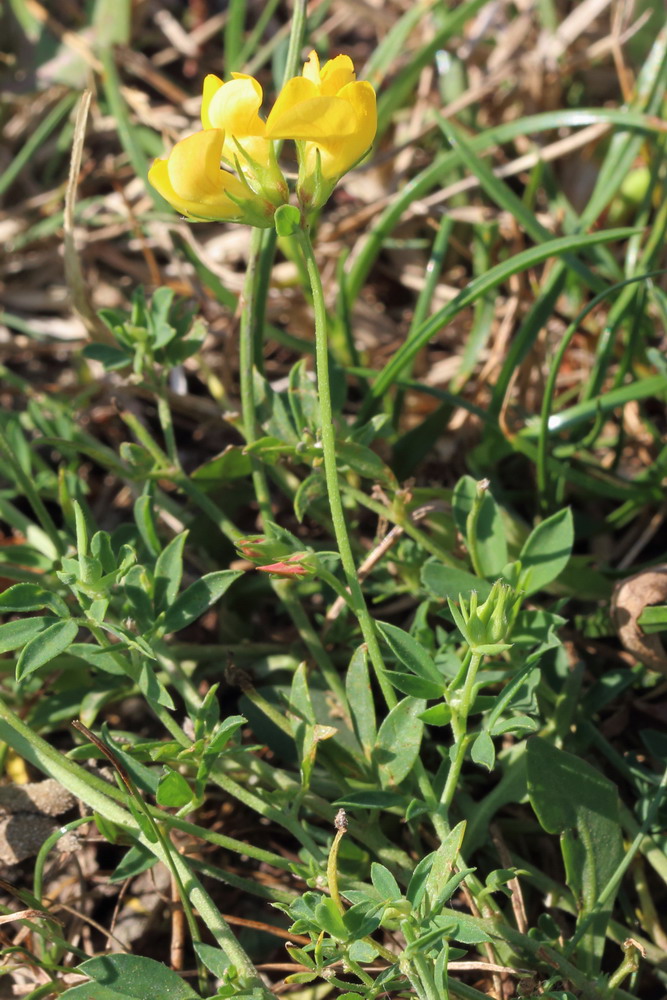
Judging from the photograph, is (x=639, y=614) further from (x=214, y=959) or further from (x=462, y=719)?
(x=214, y=959)

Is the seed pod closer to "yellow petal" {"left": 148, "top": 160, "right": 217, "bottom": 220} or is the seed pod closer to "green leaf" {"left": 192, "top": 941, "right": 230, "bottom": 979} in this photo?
"green leaf" {"left": 192, "top": 941, "right": 230, "bottom": 979}

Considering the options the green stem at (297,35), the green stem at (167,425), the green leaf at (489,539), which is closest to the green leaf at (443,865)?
the green leaf at (489,539)

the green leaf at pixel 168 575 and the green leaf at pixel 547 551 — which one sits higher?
the green leaf at pixel 168 575

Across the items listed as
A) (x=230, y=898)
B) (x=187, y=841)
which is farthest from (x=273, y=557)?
(x=230, y=898)

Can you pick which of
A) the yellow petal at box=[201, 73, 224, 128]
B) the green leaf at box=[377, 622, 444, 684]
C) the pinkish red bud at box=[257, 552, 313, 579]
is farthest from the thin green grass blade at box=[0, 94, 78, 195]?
the green leaf at box=[377, 622, 444, 684]

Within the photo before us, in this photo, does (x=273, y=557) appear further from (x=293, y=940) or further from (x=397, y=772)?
(x=293, y=940)

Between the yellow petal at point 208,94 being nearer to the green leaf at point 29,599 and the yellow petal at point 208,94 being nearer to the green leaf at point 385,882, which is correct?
the green leaf at point 29,599
